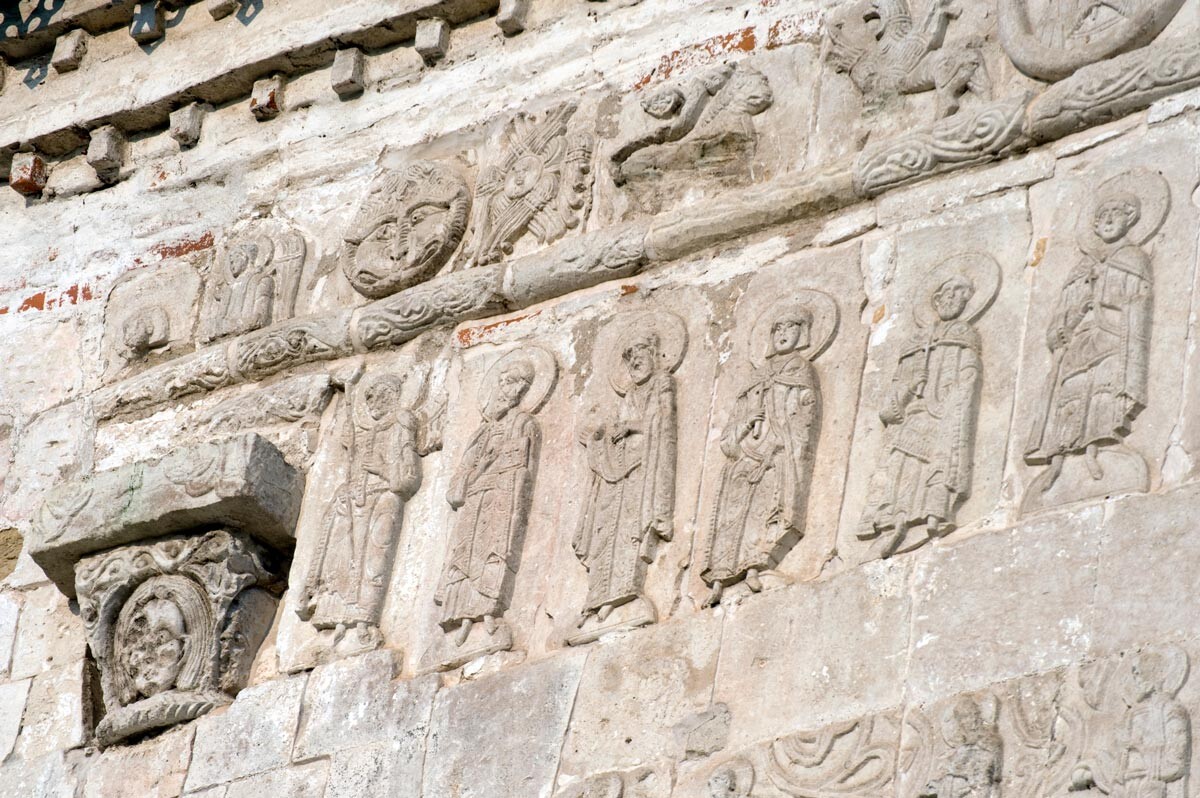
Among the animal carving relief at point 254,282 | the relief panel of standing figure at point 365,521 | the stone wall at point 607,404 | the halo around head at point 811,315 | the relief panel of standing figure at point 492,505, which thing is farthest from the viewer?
the animal carving relief at point 254,282

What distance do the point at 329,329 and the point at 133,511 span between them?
0.91 metres

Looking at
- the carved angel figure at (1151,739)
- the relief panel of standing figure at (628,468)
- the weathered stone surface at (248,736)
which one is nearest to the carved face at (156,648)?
the weathered stone surface at (248,736)

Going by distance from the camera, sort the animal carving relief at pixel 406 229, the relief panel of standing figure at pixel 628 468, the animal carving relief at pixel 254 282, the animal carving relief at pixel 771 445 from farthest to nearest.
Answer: the animal carving relief at pixel 254 282 → the animal carving relief at pixel 406 229 → the relief panel of standing figure at pixel 628 468 → the animal carving relief at pixel 771 445

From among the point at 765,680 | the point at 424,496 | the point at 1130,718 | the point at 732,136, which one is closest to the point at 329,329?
the point at 424,496

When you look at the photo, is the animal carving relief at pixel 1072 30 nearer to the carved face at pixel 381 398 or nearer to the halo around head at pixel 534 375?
the halo around head at pixel 534 375

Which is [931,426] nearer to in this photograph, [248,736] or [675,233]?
[675,233]

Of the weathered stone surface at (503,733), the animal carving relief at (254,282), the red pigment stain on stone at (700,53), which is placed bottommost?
the weathered stone surface at (503,733)

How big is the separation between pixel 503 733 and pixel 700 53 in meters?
2.49

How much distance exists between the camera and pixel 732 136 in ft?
27.3

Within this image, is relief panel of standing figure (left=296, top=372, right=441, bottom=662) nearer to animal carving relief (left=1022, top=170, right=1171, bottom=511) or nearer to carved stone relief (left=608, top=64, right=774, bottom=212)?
carved stone relief (left=608, top=64, right=774, bottom=212)

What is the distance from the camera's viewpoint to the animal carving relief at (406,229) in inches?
348

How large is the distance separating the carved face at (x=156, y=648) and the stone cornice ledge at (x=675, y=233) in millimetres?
955

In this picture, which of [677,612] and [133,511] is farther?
[133,511]

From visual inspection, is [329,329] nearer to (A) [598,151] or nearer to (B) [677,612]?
(A) [598,151]
